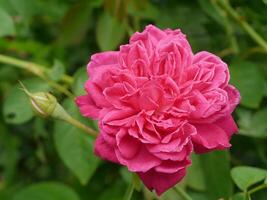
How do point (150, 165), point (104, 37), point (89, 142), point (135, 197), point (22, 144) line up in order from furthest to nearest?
point (22, 144), point (104, 37), point (89, 142), point (135, 197), point (150, 165)

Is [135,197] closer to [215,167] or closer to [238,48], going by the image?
[215,167]

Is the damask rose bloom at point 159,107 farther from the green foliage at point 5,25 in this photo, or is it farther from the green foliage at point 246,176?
the green foliage at point 5,25

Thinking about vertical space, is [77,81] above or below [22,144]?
above

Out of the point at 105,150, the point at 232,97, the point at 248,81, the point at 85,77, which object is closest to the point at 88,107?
the point at 105,150

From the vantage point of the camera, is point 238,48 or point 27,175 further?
point 27,175

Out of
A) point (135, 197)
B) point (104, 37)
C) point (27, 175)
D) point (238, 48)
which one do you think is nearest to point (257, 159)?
point (238, 48)

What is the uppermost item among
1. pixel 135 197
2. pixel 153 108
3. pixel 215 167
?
pixel 153 108

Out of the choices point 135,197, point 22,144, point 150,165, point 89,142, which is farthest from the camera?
point 22,144
